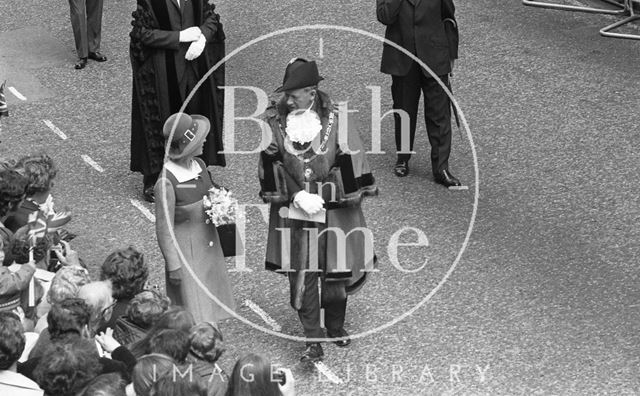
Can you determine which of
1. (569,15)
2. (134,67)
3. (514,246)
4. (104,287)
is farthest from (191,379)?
(569,15)

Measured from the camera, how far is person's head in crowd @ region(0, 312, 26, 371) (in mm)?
6934

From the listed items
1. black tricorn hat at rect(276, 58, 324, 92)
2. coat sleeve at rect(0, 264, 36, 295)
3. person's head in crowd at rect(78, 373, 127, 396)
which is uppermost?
black tricorn hat at rect(276, 58, 324, 92)

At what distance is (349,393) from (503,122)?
4.66 meters

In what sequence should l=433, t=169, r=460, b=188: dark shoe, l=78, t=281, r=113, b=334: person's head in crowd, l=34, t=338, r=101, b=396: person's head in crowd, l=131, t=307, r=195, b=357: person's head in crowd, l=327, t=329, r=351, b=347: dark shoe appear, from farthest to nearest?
l=433, t=169, r=460, b=188: dark shoe
l=327, t=329, r=351, b=347: dark shoe
l=78, t=281, r=113, b=334: person's head in crowd
l=131, t=307, r=195, b=357: person's head in crowd
l=34, t=338, r=101, b=396: person's head in crowd

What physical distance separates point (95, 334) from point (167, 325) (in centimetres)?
69

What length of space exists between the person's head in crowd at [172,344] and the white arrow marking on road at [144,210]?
4.31m

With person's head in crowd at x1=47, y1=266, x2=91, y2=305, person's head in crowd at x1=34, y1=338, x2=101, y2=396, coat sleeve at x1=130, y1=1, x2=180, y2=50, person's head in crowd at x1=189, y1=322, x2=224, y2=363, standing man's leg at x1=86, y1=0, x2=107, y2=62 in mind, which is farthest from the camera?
standing man's leg at x1=86, y1=0, x2=107, y2=62

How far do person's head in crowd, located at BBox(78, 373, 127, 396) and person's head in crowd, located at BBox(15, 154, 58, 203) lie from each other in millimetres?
2729

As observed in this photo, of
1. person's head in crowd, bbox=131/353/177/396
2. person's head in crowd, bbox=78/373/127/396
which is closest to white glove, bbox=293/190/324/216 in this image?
person's head in crowd, bbox=131/353/177/396

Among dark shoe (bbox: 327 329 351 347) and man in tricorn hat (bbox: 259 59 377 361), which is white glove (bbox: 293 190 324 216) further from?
dark shoe (bbox: 327 329 351 347)

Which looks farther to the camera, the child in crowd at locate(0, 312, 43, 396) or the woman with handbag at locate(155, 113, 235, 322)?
the woman with handbag at locate(155, 113, 235, 322)

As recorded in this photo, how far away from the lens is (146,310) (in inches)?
306

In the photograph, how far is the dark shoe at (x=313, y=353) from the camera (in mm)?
9305
